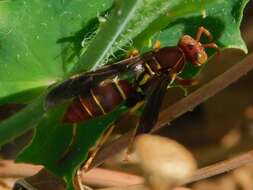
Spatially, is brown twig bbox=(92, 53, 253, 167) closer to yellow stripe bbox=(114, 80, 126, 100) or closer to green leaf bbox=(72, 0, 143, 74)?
yellow stripe bbox=(114, 80, 126, 100)

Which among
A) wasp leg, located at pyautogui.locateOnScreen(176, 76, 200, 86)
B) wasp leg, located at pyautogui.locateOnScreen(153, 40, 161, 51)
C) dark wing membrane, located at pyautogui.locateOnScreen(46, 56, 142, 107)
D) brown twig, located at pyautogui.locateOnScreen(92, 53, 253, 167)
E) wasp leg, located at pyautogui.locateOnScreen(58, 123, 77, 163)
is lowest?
wasp leg, located at pyautogui.locateOnScreen(176, 76, 200, 86)

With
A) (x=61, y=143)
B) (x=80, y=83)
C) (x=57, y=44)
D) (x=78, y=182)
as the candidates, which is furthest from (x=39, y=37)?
(x=78, y=182)

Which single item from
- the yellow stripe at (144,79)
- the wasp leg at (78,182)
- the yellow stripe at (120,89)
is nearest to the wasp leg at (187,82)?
the yellow stripe at (144,79)

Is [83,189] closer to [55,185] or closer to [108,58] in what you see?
[55,185]

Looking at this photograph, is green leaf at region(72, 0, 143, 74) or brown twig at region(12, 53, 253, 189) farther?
brown twig at region(12, 53, 253, 189)

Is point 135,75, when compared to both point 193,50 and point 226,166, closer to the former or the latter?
point 193,50

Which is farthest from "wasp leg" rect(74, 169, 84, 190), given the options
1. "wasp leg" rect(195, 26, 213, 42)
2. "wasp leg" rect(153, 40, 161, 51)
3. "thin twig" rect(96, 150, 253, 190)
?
"wasp leg" rect(195, 26, 213, 42)

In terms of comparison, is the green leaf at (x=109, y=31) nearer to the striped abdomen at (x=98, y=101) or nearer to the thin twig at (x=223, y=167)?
the striped abdomen at (x=98, y=101)

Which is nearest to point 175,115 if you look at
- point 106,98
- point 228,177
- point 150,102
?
point 150,102
